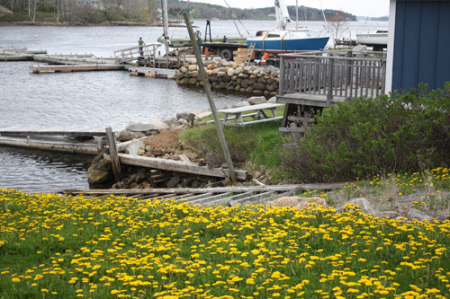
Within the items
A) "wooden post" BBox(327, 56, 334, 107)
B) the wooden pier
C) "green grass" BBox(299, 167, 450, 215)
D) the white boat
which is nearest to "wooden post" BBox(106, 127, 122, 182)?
the wooden pier

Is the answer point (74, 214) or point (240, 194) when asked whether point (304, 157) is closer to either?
point (240, 194)

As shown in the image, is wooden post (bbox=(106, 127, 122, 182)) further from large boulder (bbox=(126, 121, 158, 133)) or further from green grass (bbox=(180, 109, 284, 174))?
large boulder (bbox=(126, 121, 158, 133))

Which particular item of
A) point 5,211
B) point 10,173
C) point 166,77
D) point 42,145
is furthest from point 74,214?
point 166,77

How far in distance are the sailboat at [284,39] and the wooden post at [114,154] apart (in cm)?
3265

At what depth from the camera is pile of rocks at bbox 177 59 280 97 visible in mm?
41594

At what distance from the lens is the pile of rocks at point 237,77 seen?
41594 mm

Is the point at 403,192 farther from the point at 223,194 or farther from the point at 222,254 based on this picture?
the point at 222,254

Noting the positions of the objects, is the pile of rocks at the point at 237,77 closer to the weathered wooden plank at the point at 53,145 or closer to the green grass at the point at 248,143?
the weathered wooden plank at the point at 53,145

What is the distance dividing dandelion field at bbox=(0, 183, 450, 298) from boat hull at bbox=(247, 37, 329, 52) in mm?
40136

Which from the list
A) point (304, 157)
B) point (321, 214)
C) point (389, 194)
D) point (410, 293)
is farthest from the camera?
point (304, 157)

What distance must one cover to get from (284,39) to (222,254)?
42.7m

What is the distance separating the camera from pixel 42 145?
23016 mm

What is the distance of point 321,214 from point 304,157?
→ 13.0ft

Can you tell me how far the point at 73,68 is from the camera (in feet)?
184
